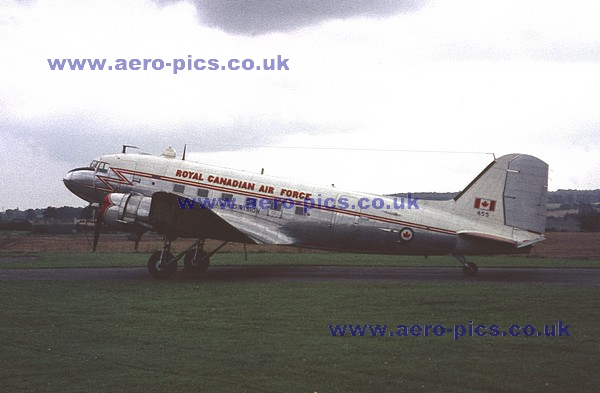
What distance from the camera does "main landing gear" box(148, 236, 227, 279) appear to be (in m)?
20.5

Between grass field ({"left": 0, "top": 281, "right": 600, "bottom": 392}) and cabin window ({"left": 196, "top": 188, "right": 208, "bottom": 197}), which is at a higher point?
cabin window ({"left": 196, "top": 188, "right": 208, "bottom": 197})

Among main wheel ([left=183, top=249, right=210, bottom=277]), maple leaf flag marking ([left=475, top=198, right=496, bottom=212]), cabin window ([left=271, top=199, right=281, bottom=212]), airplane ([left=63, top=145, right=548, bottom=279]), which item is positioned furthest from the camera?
cabin window ([left=271, top=199, right=281, bottom=212])

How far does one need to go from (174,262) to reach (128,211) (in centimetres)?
224

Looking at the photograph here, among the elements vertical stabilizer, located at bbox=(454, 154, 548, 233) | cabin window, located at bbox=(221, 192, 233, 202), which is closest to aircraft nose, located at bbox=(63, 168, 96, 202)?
cabin window, located at bbox=(221, 192, 233, 202)

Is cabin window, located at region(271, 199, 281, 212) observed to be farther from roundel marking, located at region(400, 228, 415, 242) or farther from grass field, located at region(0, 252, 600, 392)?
grass field, located at region(0, 252, 600, 392)

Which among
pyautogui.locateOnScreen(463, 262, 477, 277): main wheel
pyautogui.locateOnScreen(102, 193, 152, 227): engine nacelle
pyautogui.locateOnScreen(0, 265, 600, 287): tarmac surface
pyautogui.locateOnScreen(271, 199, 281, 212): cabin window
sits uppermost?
pyautogui.locateOnScreen(271, 199, 281, 212): cabin window

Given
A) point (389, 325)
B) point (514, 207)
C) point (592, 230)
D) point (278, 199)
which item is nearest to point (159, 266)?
point (278, 199)

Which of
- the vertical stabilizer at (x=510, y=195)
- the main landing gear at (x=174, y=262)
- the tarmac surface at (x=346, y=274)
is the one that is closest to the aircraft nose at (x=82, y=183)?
the tarmac surface at (x=346, y=274)

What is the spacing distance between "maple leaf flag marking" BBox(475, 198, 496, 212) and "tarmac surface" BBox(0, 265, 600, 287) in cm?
233

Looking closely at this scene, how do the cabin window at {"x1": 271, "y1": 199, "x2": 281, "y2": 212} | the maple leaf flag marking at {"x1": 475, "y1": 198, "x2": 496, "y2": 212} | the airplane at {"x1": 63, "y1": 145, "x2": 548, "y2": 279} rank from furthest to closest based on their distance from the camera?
the cabin window at {"x1": 271, "y1": 199, "x2": 281, "y2": 212}
the maple leaf flag marking at {"x1": 475, "y1": 198, "x2": 496, "y2": 212}
the airplane at {"x1": 63, "y1": 145, "x2": 548, "y2": 279}

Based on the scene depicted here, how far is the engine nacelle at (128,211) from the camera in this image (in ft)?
66.1

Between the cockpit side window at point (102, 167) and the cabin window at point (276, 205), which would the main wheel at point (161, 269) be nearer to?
the cabin window at point (276, 205)

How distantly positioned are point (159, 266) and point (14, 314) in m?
7.37

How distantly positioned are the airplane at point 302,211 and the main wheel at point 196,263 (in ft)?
0.11
